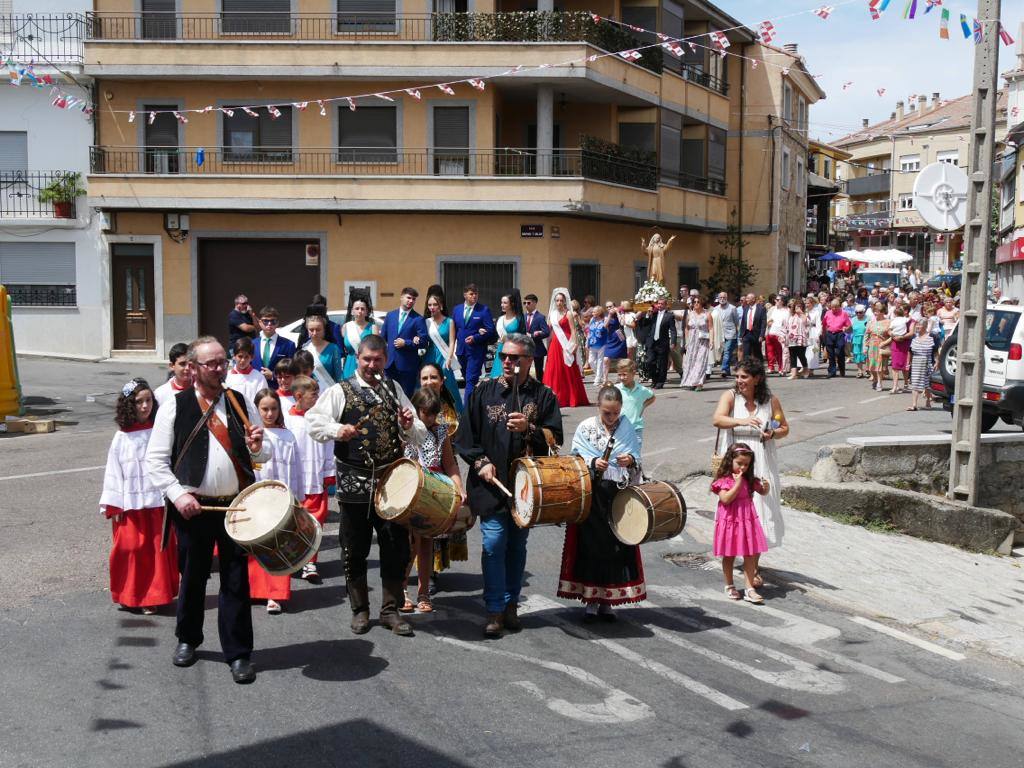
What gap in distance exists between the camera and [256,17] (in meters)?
28.0

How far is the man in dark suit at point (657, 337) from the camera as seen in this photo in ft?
69.7

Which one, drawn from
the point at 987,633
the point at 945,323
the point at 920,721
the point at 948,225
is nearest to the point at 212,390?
the point at 920,721

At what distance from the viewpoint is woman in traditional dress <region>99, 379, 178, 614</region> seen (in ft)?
24.6

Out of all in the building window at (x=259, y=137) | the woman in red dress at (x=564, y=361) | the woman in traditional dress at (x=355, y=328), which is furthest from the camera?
the building window at (x=259, y=137)

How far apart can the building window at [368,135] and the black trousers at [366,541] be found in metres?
22.3

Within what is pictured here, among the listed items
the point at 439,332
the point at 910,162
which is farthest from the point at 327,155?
the point at 910,162

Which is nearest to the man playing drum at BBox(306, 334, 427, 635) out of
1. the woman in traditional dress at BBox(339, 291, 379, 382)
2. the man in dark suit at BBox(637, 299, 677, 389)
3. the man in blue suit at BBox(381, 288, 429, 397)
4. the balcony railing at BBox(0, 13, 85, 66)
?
the woman in traditional dress at BBox(339, 291, 379, 382)

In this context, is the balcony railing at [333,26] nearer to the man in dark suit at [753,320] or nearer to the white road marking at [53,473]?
the man in dark suit at [753,320]

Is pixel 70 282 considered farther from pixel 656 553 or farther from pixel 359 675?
pixel 359 675

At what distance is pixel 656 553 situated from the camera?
32.2 ft

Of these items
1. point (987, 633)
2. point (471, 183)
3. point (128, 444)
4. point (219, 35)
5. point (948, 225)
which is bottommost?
point (987, 633)

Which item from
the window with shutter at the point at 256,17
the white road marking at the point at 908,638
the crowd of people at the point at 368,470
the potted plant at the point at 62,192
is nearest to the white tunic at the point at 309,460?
the crowd of people at the point at 368,470

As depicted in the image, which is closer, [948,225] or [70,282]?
[948,225]

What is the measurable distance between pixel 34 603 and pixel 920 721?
5.57m
